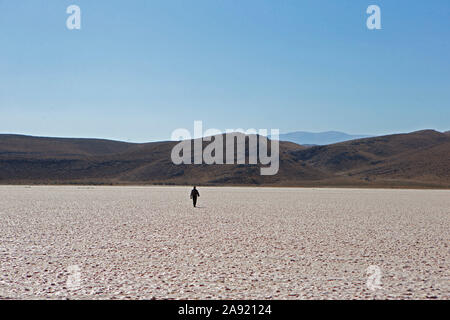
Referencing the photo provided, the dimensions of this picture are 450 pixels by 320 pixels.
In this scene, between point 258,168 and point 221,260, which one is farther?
point 258,168

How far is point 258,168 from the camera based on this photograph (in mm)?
91250

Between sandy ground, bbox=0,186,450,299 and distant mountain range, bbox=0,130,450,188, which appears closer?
sandy ground, bbox=0,186,450,299

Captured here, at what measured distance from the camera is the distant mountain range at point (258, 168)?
8406cm

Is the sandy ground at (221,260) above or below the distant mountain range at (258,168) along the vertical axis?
below

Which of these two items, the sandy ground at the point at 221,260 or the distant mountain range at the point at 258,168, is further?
the distant mountain range at the point at 258,168

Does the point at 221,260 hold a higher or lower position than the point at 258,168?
lower

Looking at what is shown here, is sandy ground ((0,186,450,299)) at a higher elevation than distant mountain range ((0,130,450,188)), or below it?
below

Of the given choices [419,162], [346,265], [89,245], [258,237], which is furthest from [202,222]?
[419,162]

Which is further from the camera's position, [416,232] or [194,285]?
[416,232]

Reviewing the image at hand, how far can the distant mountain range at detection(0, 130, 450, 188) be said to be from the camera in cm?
8406

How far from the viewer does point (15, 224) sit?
15844 millimetres
